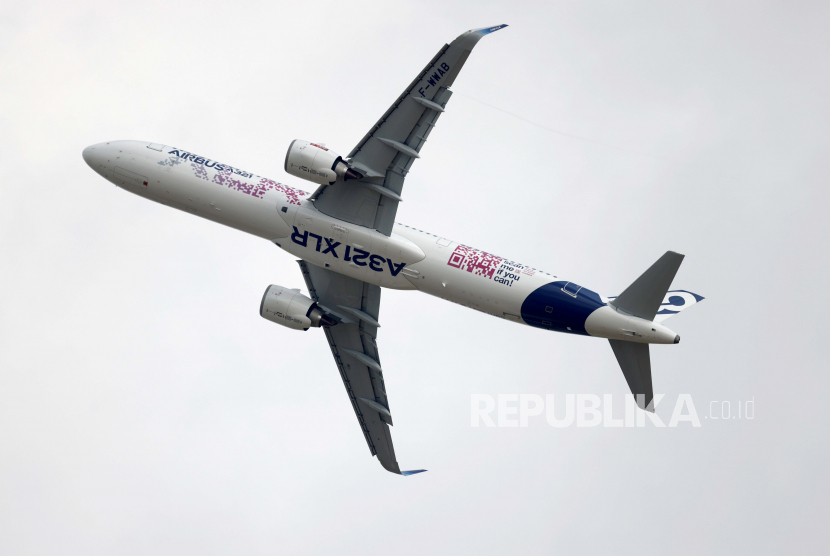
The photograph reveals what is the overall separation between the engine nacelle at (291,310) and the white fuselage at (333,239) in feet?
11.0

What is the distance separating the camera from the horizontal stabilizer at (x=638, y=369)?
140 ft

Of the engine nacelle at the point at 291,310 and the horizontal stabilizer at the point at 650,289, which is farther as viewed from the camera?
the engine nacelle at the point at 291,310

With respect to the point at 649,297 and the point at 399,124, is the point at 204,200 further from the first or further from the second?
the point at 649,297

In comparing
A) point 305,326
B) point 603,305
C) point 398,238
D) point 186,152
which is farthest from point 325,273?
point 603,305

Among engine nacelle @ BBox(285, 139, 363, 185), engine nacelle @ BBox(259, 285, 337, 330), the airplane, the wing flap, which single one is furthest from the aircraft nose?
the wing flap

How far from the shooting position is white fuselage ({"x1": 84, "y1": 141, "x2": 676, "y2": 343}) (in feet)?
140

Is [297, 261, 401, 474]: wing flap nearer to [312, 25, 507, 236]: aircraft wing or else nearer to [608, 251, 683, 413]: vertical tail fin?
[312, 25, 507, 236]: aircraft wing

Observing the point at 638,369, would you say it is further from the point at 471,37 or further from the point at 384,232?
the point at 471,37

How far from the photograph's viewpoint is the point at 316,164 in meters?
41.8

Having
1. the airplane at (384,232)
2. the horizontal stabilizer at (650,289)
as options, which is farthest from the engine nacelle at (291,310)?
the horizontal stabilizer at (650,289)

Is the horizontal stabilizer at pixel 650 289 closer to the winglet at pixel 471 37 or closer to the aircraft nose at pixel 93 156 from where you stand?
the winglet at pixel 471 37

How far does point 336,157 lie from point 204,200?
24.1ft

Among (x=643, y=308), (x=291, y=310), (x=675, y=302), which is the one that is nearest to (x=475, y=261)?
(x=643, y=308)

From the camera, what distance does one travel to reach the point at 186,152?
4584 cm
